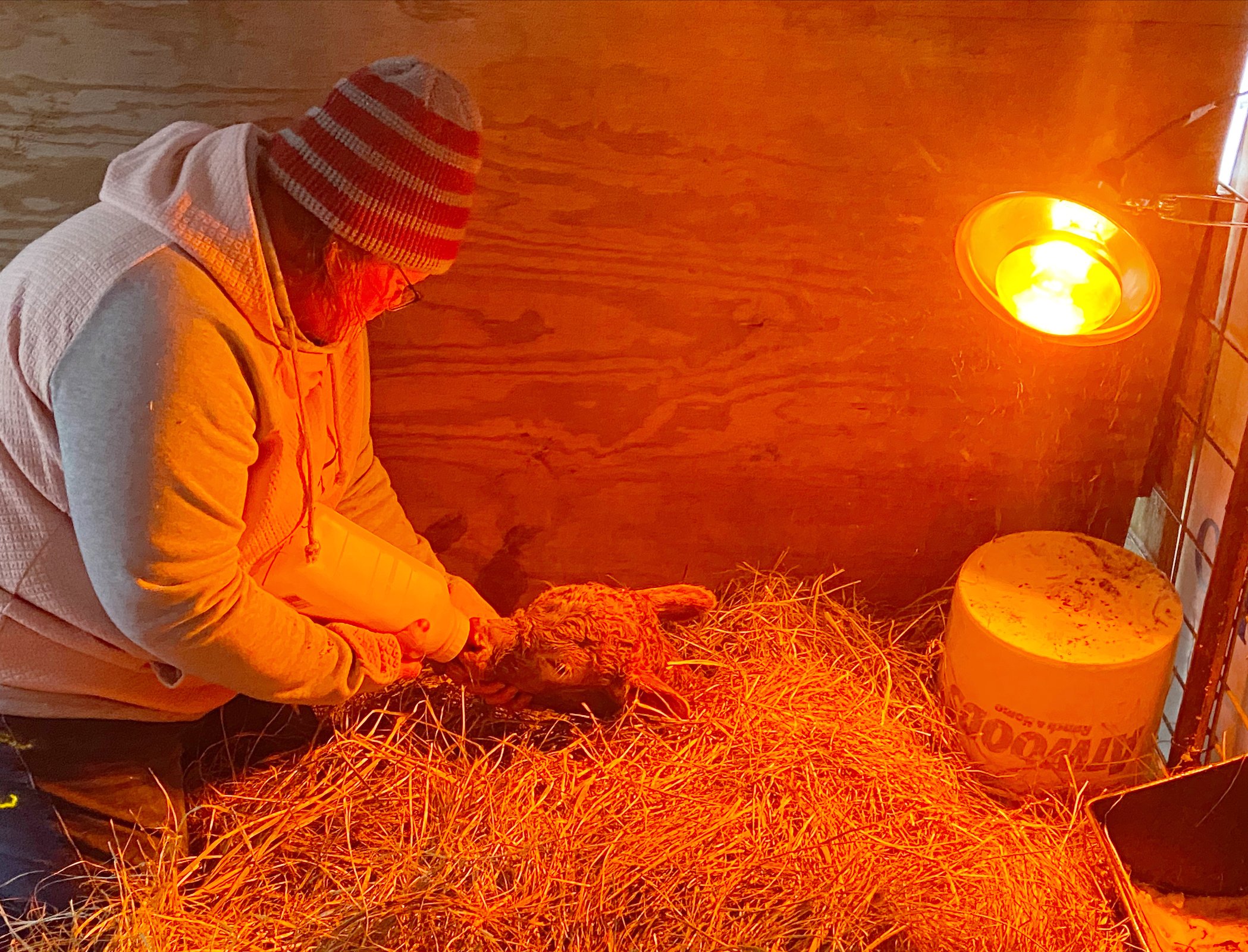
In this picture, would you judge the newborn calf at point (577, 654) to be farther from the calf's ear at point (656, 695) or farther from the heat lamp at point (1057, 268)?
the heat lamp at point (1057, 268)

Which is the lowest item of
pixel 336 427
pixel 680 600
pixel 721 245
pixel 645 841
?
pixel 645 841

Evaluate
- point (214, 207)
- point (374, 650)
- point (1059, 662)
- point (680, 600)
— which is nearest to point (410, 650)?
point (374, 650)

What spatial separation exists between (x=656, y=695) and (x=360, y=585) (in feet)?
1.69

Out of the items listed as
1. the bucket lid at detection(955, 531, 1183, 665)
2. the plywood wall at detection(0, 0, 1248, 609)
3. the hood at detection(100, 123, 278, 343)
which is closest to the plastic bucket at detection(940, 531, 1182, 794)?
the bucket lid at detection(955, 531, 1183, 665)

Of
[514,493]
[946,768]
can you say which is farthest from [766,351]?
[946,768]

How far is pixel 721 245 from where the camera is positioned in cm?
180

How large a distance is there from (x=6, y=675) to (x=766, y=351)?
1.22 meters

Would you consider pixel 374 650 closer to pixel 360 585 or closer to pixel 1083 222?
pixel 360 585

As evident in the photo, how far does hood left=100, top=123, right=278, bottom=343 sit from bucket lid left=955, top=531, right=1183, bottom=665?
3.85 feet

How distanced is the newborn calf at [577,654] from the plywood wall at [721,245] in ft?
1.00

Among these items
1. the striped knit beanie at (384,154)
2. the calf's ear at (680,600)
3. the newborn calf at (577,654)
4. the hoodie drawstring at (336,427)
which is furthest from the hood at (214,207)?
the calf's ear at (680,600)

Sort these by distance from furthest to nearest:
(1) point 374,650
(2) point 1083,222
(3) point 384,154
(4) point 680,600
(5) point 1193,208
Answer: (4) point 680,600, (5) point 1193,208, (1) point 374,650, (2) point 1083,222, (3) point 384,154

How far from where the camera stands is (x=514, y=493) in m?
2.04

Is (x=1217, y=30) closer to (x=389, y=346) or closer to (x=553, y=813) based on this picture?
(x=389, y=346)
